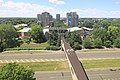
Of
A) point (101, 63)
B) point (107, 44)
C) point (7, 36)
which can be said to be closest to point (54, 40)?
point (7, 36)

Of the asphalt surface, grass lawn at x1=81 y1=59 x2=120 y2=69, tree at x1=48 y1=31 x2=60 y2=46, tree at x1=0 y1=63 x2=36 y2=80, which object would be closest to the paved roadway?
grass lawn at x1=81 y1=59 x2=120 y2=69

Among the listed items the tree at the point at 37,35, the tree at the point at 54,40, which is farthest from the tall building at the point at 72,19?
the tree at the point at 54,40

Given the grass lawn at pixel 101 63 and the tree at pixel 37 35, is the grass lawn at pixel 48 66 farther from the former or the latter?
the tree at pixel 37 35

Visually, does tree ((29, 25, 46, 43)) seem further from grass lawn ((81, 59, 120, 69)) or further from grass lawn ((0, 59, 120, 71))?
grass lawn ((81, 59, 120, 69))

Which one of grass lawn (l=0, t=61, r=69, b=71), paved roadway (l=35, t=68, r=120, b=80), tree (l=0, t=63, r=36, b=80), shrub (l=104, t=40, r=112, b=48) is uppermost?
tree (l=0, t=63, r=36, b=80)

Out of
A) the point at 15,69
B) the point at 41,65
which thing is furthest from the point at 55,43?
Answer: the point at 15,69
